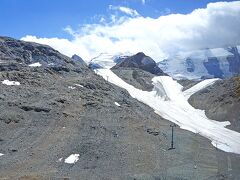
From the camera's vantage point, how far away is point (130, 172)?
74.9 m

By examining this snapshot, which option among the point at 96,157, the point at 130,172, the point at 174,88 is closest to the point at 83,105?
the point at 96,157

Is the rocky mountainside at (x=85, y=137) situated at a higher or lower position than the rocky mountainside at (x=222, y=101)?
lower

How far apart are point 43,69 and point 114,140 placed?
4826 centimetres

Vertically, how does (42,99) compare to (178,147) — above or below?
above

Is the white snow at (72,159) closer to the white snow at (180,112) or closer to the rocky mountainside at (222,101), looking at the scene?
the white snow at (180,112)

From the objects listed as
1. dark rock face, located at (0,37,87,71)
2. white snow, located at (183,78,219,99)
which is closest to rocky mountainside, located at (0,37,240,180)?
dark rock face, located at (0,37,87,71)

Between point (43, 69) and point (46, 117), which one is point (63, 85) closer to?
point (43, 69)

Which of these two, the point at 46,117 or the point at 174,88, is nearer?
the point at 46,117

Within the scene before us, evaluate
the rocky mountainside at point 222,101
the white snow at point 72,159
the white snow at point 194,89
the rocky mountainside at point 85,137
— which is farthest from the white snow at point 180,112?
the white snow at point 72,159

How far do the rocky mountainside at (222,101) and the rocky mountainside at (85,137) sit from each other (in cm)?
2013

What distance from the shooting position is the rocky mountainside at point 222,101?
424 ft

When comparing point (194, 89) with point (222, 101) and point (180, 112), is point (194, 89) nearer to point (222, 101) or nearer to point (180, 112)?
point (222, 101)

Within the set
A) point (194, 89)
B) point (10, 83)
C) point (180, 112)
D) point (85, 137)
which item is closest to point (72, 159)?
point (85, 137)

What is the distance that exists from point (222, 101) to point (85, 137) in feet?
204
